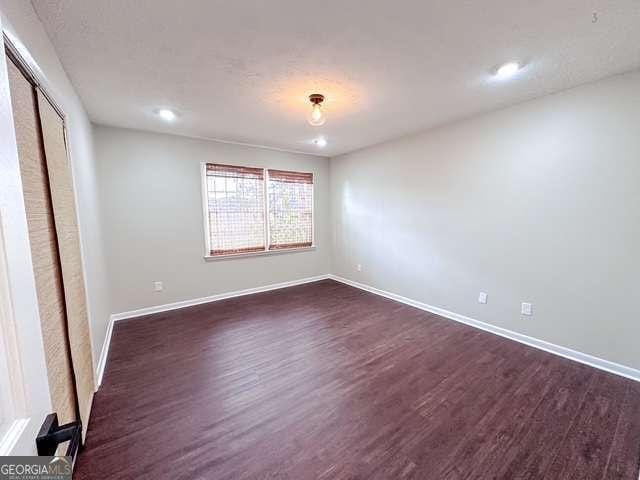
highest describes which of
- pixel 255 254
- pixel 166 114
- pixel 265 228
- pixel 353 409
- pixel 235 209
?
pixel 166 114

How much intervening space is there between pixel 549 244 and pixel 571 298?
0.52m

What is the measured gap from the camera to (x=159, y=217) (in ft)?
11.7

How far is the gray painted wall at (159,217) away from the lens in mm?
3285

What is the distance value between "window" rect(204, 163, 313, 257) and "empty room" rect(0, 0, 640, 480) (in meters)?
0.06

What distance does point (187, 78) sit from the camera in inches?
82.3

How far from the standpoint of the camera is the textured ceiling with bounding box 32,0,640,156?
1.43 metres

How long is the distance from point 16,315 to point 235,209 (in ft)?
12.3

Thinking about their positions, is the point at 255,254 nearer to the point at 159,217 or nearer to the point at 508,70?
the point at 159,217

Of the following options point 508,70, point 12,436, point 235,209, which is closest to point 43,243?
point 12,436

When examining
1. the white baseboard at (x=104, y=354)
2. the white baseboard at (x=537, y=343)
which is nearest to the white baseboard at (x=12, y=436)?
the white baseboard at (x=104, y=354)

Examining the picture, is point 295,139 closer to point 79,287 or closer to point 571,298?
point 79,287

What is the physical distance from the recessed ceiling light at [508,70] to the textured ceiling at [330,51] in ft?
0.19

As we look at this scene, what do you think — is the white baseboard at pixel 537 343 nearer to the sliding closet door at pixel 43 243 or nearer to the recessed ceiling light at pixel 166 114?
the sliding closet door at pixel 43 243
